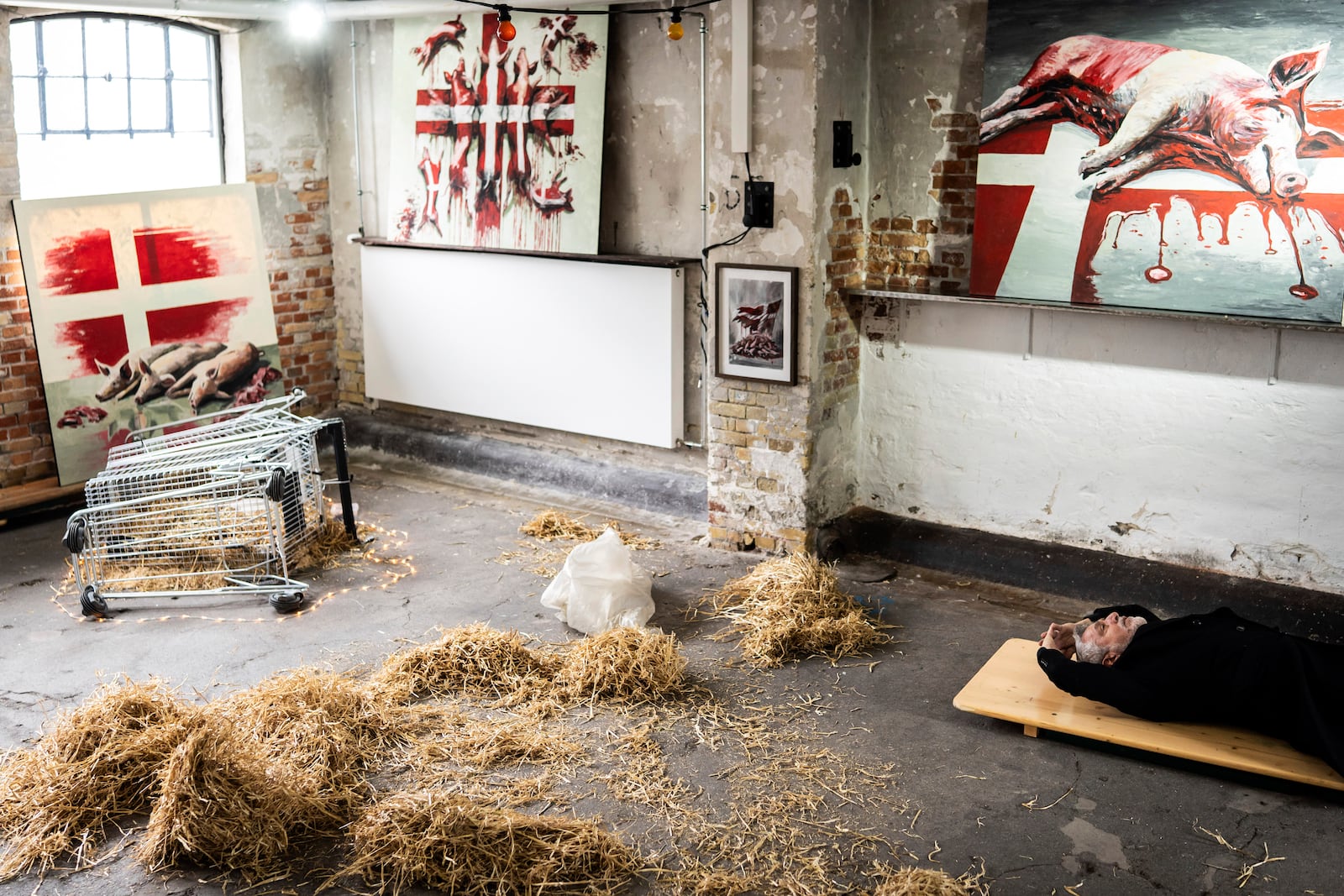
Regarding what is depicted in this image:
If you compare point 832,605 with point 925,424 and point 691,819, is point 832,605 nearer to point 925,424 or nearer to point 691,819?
point 925,424

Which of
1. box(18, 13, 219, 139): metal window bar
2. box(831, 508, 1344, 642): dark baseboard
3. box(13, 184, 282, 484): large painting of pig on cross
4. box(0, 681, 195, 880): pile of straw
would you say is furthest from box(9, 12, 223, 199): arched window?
box(831, 508, 1344, 642): dark baseboard

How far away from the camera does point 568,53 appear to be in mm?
7133

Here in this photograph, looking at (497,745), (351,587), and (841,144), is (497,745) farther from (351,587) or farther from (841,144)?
(841,144)

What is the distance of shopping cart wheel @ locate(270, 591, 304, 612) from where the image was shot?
595 centimetres

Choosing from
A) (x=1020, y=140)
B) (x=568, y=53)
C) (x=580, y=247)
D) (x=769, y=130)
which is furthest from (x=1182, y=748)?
(x=568, y=53)

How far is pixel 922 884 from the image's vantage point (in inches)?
144

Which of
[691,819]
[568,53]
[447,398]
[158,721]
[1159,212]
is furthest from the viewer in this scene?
[447,398]

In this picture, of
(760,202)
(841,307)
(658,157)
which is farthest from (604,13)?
(841,307)

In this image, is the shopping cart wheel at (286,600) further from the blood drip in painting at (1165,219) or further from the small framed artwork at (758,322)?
the blood drip in painting at (1165,219)

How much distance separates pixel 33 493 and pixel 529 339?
3031 mm

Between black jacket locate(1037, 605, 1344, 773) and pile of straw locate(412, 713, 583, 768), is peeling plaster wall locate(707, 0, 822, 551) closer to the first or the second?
black jacket locate(1037, 605, 1344, 773)

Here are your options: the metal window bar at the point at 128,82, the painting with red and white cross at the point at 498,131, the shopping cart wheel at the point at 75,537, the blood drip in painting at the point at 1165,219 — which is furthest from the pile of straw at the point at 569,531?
the metal window bar at the point at 128,82

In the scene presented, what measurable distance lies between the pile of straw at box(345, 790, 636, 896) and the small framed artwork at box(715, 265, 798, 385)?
9.94 feet

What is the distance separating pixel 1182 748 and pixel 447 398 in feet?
17.3
